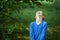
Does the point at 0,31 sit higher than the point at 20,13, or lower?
lower

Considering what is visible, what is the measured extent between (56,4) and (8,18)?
92 cm

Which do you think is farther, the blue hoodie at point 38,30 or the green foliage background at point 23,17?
the green foliage background at point 23,17

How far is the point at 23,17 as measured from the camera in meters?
3.63

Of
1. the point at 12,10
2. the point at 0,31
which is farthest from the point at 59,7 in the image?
the point at 0,31

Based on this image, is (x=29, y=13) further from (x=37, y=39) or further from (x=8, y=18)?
(x=37, y=39)

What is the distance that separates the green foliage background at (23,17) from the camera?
3572 millimetres

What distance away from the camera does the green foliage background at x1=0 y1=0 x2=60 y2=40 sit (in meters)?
3.57

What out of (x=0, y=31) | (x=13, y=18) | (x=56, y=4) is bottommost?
(x=0, y=31)

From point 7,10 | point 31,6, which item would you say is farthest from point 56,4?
point 7,10

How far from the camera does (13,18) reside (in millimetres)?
3674

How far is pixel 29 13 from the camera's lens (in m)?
3.59

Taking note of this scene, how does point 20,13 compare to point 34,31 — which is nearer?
point 34,31

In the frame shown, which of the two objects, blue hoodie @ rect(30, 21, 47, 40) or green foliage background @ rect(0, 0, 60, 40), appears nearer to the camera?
blue hoodie @ rect(30, 21, 47, 40)

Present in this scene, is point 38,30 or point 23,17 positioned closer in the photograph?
point 38,30
